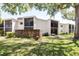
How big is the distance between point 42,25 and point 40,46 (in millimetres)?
231

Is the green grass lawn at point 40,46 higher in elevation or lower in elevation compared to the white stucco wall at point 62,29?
lower

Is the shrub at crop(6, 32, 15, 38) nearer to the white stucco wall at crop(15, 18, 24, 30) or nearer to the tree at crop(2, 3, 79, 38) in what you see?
the white stucco wall at crop(15, 18, 24, 30)

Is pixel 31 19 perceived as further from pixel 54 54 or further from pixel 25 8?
pixel 54 54

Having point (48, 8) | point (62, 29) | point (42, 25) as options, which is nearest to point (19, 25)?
point (42, 25)

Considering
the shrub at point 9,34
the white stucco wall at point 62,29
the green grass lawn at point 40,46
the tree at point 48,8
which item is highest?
the tree at point 48,8

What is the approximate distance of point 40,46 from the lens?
209 cm

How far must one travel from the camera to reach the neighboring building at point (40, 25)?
6.86 ft

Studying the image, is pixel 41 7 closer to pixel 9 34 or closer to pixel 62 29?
pixel 62 29

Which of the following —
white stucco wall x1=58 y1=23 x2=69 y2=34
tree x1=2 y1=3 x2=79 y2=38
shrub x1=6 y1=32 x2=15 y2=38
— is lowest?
shrub x1=6 y1=32 x2=15 y2=38

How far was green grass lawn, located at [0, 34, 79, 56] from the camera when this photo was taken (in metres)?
2.06

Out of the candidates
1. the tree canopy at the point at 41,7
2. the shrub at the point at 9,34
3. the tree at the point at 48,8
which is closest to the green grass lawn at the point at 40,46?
the shrub at the point at 9,34

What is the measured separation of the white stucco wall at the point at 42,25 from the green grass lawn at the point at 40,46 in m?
0.08

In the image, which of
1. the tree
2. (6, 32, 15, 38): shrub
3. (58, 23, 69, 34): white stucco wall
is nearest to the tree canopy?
the tree

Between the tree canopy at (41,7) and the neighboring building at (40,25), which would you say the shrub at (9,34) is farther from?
the tree canopy at (41,7)
